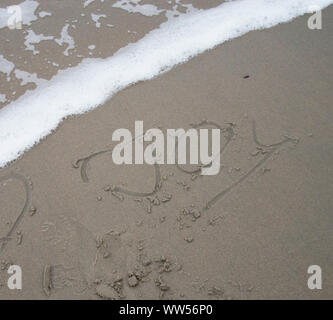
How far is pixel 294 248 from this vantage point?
2254mm

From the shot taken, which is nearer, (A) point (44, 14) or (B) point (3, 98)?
(B) point (3, 98)

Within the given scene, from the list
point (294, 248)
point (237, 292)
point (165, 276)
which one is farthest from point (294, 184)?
point (165, 276)

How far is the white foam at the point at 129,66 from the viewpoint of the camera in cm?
302

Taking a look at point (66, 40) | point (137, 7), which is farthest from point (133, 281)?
point (137, 7)

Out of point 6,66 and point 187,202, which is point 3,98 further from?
point 187,202

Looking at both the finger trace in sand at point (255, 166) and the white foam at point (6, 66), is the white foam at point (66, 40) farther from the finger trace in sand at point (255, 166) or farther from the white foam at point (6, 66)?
the finger trace in sand at point (255, 166)

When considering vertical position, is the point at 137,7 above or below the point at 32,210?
above

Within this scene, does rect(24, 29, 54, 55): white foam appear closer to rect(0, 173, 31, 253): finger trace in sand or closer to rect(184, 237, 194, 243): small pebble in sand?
rect(0, 173, 31, 253): finger trace in sand

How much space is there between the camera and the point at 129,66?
136 inches

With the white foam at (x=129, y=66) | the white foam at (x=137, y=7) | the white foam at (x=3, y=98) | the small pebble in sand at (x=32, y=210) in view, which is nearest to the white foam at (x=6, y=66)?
the white foam at (x=3, y=98)

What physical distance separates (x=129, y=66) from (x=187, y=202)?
168cm

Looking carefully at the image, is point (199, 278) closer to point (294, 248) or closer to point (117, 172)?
point (294, 248)

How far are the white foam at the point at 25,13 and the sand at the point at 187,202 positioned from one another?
1.80 metres

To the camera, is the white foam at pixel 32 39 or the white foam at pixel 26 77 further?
the white foam at pixel 32 39
